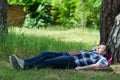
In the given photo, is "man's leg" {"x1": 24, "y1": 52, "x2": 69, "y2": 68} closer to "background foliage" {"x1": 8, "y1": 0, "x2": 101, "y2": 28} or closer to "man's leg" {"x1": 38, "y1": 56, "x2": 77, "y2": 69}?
"man's leg" {"x1": 38, "y1": 56, "x2": 77, "y2": 69}

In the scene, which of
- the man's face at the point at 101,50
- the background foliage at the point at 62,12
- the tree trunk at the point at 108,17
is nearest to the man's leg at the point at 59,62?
the man's face at the point at 101,50

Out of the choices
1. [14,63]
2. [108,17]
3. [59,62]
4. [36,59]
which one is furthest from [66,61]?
[108,17]

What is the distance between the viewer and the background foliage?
17.4 metres

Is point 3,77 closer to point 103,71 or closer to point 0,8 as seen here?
point 103,71

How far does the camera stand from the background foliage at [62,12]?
17.4 m

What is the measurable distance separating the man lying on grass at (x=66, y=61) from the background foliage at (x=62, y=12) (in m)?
9.44

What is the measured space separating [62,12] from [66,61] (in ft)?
35.8

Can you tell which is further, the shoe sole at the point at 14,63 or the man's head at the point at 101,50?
the man's head at the point at 101,50

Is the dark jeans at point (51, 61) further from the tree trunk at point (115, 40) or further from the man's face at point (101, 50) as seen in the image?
the tree trunk at point (115, 40)

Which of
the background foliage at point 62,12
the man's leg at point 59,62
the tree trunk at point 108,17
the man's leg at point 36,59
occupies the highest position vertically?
the tree trunk at point 108,17

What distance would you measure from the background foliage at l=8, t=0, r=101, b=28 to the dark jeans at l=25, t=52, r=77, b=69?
378 inches

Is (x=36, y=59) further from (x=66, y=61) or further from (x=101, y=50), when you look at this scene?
(x=101, y=50)

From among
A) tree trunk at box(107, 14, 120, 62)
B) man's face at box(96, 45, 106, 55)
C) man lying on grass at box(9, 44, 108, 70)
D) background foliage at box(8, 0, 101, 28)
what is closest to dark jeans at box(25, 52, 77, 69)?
man lying on grass at box(9, 44, 108, 70)

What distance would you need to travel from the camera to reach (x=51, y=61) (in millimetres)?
7500
